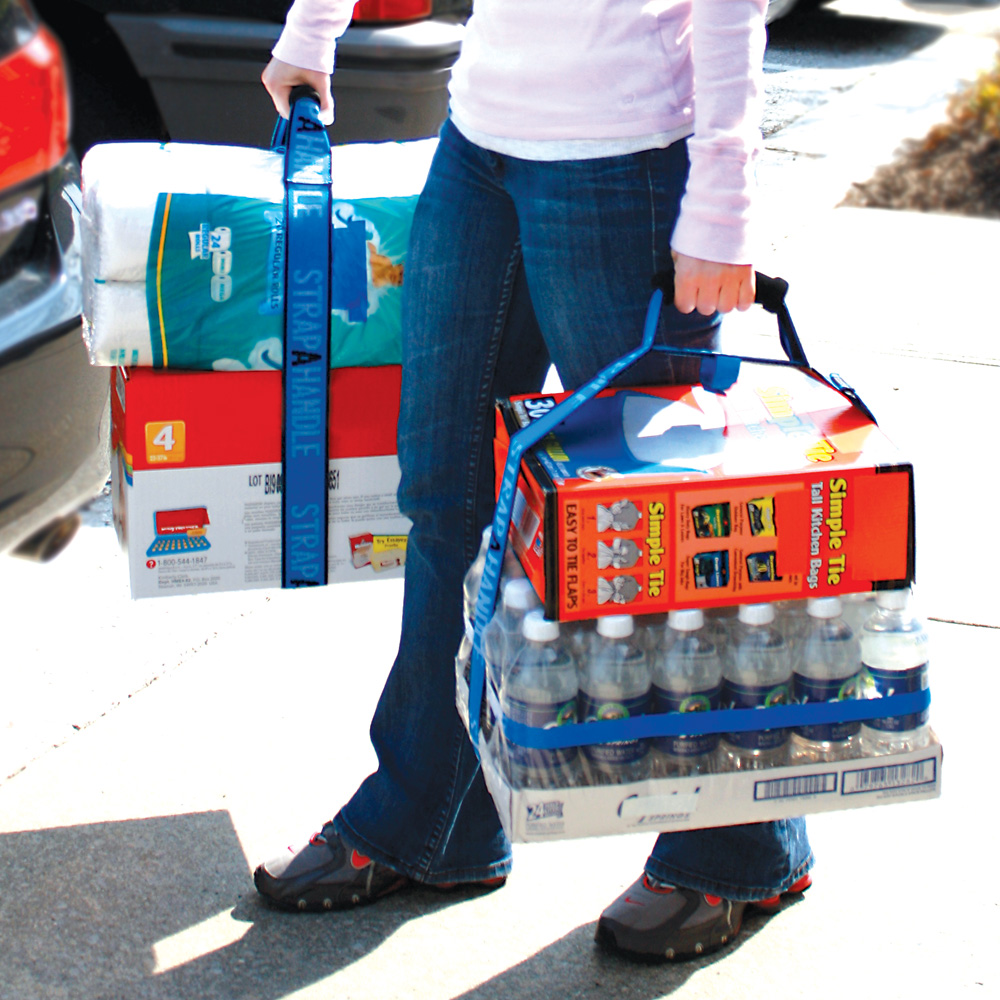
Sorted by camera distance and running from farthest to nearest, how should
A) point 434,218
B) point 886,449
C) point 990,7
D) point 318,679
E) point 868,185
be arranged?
point 990,7
point 868,185
point 318,679
point 434,218
point 886,449

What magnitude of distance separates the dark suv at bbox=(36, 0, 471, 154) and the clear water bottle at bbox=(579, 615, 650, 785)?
258 centimetres

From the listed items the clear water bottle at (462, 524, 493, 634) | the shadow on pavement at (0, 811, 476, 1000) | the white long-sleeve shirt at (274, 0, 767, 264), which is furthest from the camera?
the shadow on pavement at (0, 811, 476, 1000)

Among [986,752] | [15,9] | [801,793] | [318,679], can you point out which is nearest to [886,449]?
[801,793]

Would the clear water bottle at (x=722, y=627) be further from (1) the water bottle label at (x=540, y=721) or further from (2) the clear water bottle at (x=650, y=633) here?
(1) the water bottle label at (x=540, y=721)

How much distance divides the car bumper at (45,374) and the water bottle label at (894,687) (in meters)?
1.49

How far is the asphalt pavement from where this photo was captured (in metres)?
2.08

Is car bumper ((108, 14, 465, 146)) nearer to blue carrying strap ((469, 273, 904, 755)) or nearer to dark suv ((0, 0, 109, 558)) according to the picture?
dark suv ((0, 0, 109, 558))

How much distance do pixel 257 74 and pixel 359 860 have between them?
8.24 ft

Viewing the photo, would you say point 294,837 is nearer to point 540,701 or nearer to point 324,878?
point 324,878

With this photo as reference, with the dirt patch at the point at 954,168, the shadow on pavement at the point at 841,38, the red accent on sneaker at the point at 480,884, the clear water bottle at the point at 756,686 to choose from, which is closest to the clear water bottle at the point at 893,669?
the clear water bottle at the point at 756,686

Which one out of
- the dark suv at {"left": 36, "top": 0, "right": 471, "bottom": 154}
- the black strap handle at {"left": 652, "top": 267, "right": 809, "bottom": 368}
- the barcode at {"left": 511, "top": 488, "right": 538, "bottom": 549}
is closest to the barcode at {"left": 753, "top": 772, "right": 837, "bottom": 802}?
the barcode at {"left": 511, "top": 488, "right": 538, "bottom": 549}

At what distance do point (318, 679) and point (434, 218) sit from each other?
1.13 meters

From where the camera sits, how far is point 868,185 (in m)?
6.64

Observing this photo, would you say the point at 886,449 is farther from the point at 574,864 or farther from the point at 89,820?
the point at 89,820
